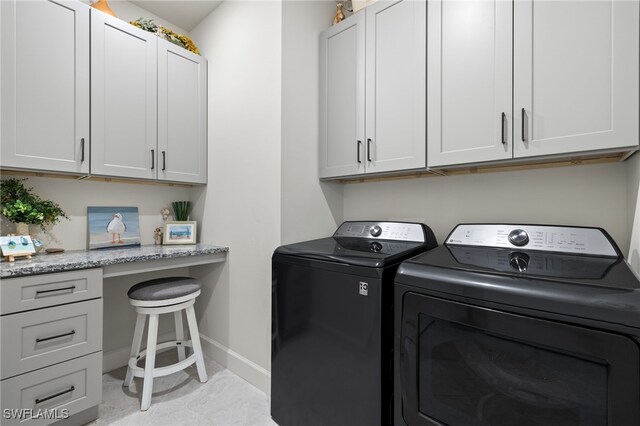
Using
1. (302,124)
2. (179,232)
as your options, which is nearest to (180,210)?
(179,232)

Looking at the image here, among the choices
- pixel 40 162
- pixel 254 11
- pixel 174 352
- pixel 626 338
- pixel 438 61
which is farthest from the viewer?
pixel 174 352

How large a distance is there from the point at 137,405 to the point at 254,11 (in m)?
2.63

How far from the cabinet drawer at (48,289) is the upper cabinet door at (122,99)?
0.72 meters

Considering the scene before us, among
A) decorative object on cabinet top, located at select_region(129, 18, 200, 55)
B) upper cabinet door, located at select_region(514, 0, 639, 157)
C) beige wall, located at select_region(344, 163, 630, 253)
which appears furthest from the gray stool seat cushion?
upper cabinet door, located at select_region(514, 0, 639, 157)

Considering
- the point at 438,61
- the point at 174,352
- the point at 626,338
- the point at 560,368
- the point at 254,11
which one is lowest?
the point at 174,352

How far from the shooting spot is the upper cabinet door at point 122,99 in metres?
1.86

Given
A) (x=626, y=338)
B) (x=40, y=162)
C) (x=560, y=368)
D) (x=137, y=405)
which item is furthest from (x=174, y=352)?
(x=626, y=338)

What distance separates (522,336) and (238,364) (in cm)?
183

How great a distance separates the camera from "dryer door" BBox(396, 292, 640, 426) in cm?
76

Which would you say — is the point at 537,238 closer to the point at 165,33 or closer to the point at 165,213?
the point at 165,213

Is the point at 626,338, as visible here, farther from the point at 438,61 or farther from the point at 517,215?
the point at 438,61

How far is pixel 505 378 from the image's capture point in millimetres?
908

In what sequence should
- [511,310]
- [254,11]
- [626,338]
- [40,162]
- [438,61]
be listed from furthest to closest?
[254,11] → [40,162] → [438,61] → [511,310] → [626,338]

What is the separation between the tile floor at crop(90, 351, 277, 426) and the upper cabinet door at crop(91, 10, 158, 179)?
1439 mm
